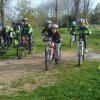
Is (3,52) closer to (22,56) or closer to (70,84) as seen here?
(22,56)

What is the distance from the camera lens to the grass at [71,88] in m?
8.20

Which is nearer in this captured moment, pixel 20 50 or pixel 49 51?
pixel 49 51

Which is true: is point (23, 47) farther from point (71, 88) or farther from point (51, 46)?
point (71, 88)

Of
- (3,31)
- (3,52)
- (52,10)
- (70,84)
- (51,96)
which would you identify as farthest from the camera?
(52,10)

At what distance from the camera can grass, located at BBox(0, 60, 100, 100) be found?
8.20 metres

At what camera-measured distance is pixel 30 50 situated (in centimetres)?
1684

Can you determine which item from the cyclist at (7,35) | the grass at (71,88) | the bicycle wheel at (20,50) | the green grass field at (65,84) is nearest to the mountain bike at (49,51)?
the green grass field at (65,84)

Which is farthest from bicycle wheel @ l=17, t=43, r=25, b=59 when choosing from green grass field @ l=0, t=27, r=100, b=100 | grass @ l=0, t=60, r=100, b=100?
grass @ l=0, t=60, r=100, b=100

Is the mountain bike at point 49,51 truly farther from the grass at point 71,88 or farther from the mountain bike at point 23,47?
the mountain bike at point 23,47

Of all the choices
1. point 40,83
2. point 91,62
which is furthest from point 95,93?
point 91,62

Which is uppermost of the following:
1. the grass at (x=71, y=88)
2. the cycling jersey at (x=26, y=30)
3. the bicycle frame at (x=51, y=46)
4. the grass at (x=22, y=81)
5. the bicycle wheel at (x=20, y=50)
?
the cycling jersey at (x=26, y=30)

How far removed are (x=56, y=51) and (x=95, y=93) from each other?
4489 millimetres

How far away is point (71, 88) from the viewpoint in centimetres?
904

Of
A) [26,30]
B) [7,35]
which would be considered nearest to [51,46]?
[26,30]
